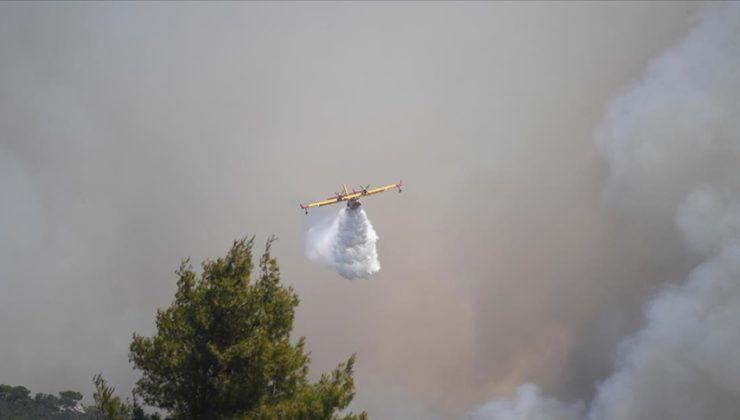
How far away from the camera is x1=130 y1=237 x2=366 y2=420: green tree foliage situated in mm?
33625

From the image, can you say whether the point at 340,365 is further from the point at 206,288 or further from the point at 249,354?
the point at 206,288

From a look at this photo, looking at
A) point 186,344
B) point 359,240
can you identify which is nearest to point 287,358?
point 186,344

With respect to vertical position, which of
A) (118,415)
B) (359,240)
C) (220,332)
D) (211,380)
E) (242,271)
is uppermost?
(359,240)

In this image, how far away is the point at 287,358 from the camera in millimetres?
34906

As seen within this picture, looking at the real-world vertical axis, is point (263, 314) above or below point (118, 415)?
above

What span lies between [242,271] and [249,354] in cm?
482

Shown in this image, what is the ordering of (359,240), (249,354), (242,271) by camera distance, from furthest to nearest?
(359,240)
(242,271)
(249,354)

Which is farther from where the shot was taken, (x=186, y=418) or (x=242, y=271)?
(x=242, y=271)

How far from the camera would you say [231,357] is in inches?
1310

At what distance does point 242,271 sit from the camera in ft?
119

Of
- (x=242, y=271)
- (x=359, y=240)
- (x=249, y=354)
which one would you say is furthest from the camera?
(x=359, y=240)

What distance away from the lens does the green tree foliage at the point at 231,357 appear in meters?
33.6

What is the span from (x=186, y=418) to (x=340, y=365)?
8.03 meters

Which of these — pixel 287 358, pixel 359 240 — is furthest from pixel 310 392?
pixel 359 240
